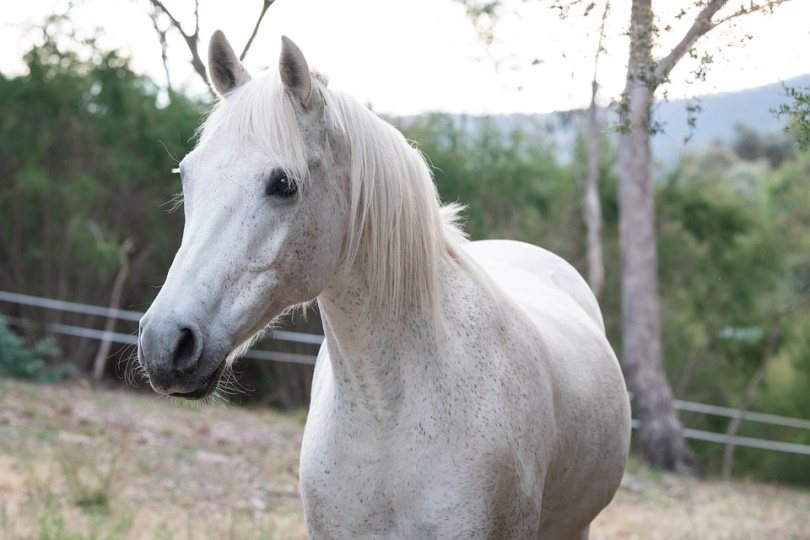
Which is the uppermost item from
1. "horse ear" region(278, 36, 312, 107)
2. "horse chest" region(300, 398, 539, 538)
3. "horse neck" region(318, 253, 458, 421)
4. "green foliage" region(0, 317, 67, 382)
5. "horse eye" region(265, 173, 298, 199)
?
"horse ear" region(278, 36, 312, 107)

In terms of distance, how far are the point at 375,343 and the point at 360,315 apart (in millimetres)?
76

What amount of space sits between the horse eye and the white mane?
0.02 metres

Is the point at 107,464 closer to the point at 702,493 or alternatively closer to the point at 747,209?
the point at 702,493

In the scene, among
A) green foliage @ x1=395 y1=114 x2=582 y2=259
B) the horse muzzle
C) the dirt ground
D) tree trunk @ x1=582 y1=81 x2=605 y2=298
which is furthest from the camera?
green foliage @ x1=395 y1=114 x2=582 y2=259

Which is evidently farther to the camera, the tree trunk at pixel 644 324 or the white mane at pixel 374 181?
the tree trunk at pixel 644 324

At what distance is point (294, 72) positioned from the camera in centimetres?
189

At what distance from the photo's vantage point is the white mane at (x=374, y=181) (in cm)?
185

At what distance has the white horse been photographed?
5.80 ft

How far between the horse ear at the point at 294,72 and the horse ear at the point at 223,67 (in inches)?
8.5

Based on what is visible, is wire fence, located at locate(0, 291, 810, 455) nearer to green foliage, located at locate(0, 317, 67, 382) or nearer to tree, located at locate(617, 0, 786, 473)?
tree, located at locate(617, 0, 786, 473)

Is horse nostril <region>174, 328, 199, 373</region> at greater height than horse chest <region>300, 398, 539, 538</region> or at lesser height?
greater

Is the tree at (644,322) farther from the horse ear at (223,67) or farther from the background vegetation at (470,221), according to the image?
the horse ear at (223,67)

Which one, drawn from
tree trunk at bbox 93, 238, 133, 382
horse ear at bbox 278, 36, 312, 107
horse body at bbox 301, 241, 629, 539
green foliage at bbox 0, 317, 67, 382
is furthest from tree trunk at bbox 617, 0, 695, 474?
horse ear at bbox 278, 36, 312, 107

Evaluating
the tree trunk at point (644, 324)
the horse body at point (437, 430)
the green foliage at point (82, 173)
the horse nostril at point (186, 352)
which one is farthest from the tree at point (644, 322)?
the horse nostril at point (186, 352)
